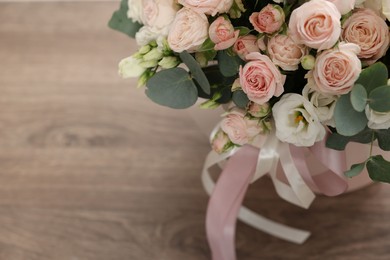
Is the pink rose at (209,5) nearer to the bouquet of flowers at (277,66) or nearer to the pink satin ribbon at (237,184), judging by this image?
the bouquet of flowers at (277,66)

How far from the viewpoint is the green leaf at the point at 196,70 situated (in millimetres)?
625

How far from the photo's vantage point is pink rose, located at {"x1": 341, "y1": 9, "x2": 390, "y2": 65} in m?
0.55

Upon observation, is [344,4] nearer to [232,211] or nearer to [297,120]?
[297,120]

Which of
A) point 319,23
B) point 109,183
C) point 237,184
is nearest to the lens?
point 319,23

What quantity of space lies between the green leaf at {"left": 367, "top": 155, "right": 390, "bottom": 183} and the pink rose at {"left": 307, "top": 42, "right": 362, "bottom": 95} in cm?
11

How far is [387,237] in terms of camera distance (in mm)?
815

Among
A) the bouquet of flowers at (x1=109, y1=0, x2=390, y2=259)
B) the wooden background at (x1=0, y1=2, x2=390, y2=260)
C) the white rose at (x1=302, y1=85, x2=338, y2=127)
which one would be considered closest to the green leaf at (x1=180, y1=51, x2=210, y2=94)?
the bouquet of flowers at (x1=109, y1=0, x2=390, y2=259)

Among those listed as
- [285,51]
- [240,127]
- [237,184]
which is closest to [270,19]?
[285,51]

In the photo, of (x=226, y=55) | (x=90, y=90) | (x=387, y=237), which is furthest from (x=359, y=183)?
(x=90, y=90)

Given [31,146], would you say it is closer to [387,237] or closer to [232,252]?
[232,252]

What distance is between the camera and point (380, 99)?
1.79 ft

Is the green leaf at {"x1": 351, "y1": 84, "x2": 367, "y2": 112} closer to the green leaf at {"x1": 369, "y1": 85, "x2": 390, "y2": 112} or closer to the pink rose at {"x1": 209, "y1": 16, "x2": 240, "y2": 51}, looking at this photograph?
the green leaf at {"x1": 369, "y1": 85, "x2": 390, "y2": 112}

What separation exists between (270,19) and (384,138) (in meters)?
0.19

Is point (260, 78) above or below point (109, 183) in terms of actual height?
above
